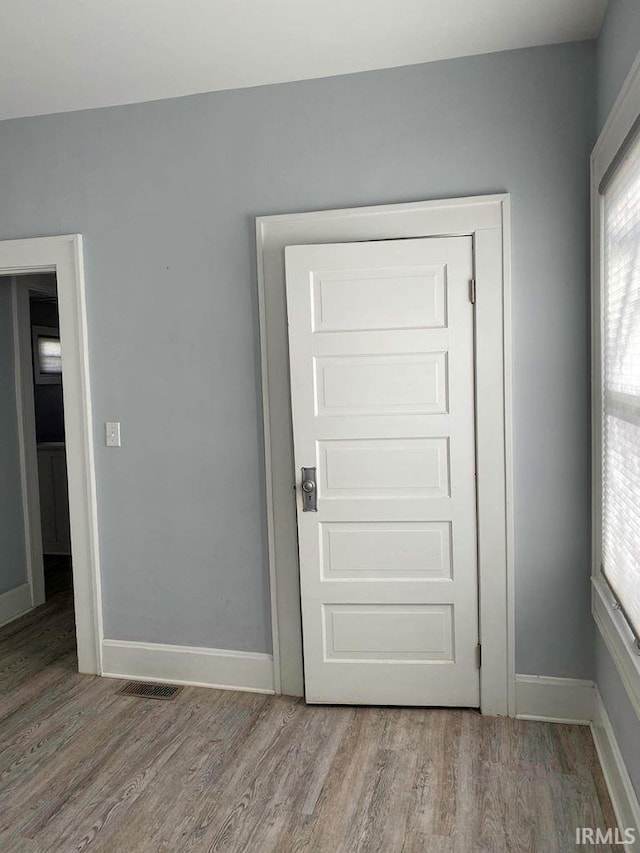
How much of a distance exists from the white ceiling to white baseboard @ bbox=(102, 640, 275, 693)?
2.48m

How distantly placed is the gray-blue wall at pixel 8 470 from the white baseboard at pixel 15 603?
0.04 m

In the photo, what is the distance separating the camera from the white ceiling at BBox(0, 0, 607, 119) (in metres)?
2.32

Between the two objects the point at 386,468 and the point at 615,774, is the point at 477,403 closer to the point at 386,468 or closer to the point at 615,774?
the point at 386,468

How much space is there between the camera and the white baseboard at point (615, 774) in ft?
6.45

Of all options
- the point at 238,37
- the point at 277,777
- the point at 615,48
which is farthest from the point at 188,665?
the point at 615,48

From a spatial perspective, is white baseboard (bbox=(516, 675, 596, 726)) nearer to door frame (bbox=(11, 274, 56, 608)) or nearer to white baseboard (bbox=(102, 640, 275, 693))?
white baseboard (bbox=(102, 640, 275, 693))

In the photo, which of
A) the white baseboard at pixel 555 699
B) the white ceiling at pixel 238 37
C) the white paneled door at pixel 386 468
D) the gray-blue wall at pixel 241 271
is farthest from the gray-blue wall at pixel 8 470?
the white baseboard at pixel 555 699

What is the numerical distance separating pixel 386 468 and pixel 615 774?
1.31m

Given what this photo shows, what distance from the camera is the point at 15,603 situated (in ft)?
13.4

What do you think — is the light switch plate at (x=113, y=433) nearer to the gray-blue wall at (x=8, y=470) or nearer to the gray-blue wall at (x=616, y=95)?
the gray-blue wall at (x=8, y=470)

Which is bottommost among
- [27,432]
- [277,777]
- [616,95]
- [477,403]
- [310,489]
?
[277,777]

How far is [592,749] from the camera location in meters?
2.54

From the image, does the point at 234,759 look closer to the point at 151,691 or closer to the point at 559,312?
the point at 151,691

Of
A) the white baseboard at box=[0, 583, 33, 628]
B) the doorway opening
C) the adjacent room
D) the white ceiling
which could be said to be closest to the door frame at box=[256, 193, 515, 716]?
the adjacent room
